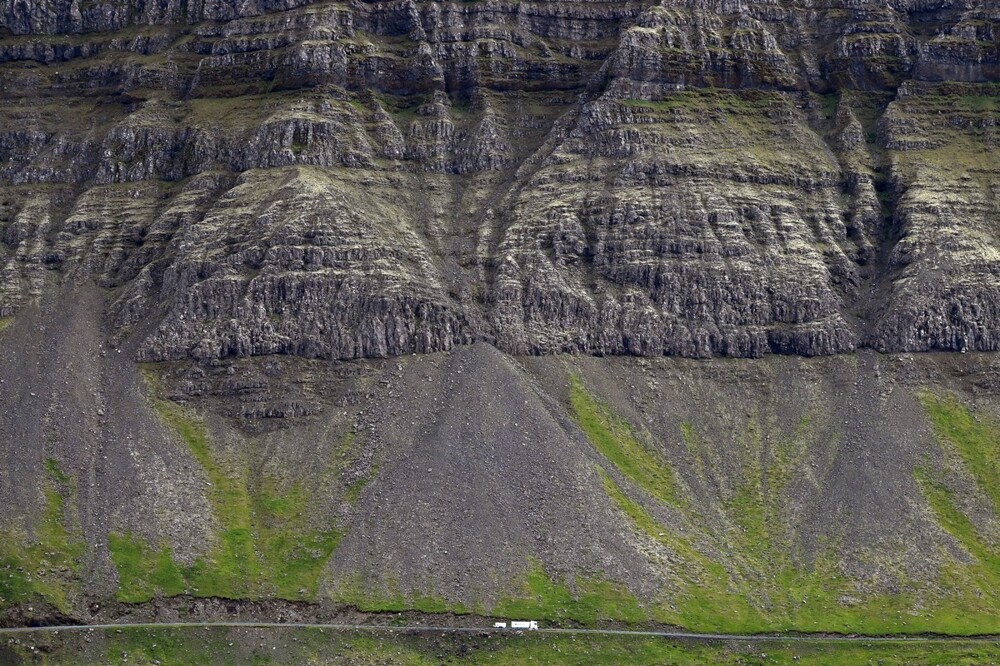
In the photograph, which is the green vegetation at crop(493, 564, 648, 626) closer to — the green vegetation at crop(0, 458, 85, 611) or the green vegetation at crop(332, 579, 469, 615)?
the green vegetation at crop(332, 579, 469, 615)

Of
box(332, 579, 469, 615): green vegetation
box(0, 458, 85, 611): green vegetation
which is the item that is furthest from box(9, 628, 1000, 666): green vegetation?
box(0, 458, 85, 611): green vegetation

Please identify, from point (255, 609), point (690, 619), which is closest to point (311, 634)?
point (255, 609)

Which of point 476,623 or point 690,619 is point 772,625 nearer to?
point 690,619

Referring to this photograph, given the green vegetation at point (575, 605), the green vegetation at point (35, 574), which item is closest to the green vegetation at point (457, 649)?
the green vegetation at point (575, 605)

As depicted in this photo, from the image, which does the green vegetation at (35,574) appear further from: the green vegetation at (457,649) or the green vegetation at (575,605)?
the green vegetation at (575,605)

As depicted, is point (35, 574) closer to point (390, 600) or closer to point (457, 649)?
point (390, 600)

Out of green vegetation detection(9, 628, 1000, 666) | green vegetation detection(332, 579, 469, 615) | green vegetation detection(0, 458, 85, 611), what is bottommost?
green vegetation detection(9, 628, 1000, 666)
